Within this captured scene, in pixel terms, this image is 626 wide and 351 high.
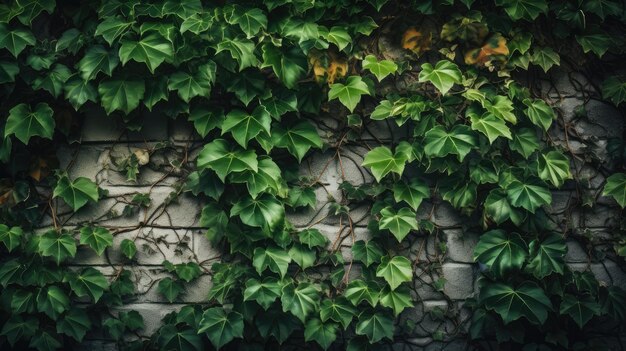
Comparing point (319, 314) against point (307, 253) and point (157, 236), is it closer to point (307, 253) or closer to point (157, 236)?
point (307, 253)

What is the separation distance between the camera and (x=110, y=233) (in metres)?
2.17

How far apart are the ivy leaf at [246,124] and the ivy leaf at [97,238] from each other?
2.30 feet

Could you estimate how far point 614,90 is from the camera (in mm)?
2049

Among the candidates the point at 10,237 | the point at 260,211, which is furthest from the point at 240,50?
the point at 10,237

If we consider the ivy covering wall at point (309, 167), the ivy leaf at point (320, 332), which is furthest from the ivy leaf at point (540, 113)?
the ivy leaf at point (320, 332)

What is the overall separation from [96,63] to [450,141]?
1474 millimetres

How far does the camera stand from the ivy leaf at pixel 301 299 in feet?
6.56

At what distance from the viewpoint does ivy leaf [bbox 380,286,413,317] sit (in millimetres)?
2025

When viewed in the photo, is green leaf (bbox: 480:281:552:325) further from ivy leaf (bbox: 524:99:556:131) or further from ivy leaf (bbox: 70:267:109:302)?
ivy leaf (bbox: 70:267:109:302)

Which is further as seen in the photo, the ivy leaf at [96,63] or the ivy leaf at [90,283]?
the ivy leaf at [90,283]

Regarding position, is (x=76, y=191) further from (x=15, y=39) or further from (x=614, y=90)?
(x=614, y=90)

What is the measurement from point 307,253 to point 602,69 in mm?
1493

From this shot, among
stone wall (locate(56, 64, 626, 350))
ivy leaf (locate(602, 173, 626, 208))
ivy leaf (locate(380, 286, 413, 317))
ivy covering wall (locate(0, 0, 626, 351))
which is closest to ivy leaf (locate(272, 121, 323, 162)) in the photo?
ivy covering wall (locate(0, 0, 626, 351))

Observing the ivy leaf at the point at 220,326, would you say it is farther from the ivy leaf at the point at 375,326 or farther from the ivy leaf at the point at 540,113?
the ivy leaf at the point at 540,113
